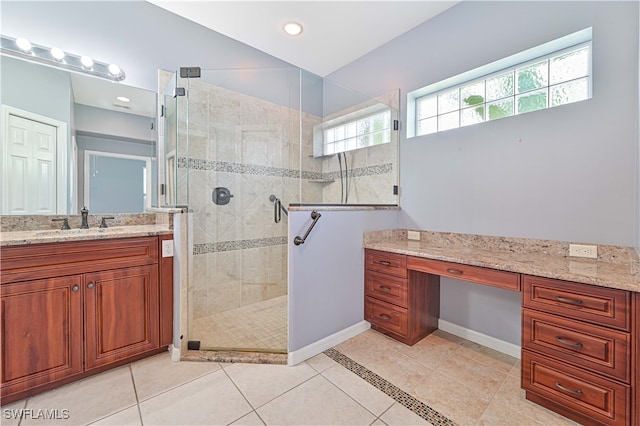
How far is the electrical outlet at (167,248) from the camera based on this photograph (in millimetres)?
1907

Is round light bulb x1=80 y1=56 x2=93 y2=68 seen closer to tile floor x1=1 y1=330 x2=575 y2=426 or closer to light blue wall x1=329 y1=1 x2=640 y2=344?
tile floor x1=1 y1=330 x2=575 y2=426

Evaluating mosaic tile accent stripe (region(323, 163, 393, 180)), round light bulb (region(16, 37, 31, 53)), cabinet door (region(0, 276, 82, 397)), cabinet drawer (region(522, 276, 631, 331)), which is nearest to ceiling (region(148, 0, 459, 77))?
round light bulb (region(16, 37, 31, 53))

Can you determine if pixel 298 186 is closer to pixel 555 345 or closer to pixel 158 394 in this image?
pixel 158 394

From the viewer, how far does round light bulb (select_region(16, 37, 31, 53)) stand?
180 cm

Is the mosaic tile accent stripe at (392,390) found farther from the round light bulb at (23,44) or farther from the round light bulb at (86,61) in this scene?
the round light bulb at (23,44)

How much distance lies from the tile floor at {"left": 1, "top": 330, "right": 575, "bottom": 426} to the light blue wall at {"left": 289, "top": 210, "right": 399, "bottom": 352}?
25 centimetres

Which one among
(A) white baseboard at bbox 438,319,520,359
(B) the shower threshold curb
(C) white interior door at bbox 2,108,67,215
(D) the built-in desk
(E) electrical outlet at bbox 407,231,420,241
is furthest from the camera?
(E) electrical outlet at bbox 407,231,420,241

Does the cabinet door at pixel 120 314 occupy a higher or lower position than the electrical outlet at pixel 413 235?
lower

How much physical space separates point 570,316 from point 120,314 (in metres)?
2.66

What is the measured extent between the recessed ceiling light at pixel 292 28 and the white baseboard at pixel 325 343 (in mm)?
2973

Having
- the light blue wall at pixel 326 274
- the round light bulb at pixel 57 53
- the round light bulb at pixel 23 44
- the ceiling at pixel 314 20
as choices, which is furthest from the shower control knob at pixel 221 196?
the ceiling at pixel 314 20

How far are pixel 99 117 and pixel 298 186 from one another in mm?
1754

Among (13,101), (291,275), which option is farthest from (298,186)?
(13,101)

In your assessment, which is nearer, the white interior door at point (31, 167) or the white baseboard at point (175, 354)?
the white interior door at point (31, 167)
